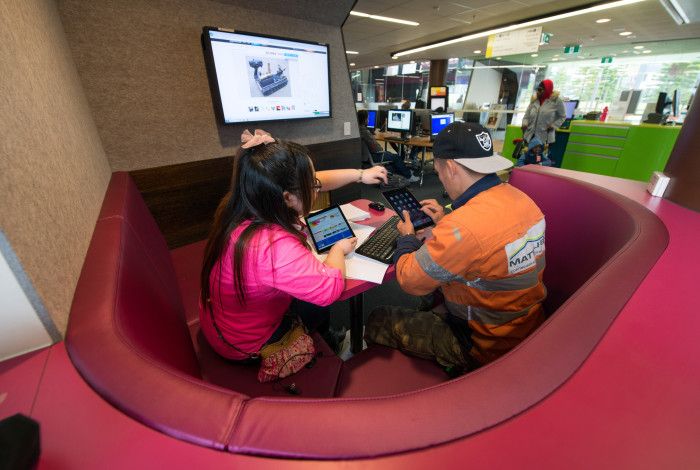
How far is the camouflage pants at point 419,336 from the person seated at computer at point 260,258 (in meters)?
0.32

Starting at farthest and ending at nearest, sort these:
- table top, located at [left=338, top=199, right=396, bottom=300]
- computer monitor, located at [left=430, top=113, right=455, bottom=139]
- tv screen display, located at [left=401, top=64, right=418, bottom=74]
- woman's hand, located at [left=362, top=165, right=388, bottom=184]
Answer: tv screen display, located at [left=401, top=64, right=418, bottom=74] → computer monitor, located at [left=430, top=113, right=455, bottom=139] → woman's hand, located at [left=362, top=165, right=388, bottom=184] → table top, located at [left=338, top=199, right=396, bottom=300]

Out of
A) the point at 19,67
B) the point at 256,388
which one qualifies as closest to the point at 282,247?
the point at 256,388

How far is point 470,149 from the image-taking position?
3.36ft

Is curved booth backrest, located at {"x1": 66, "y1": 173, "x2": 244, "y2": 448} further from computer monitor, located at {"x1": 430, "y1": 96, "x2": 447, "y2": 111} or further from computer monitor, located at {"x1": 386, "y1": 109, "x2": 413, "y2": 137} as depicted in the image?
computer monitor, located at {"x1": 430, "y1": 96, "x2": 447, "y2": 111}

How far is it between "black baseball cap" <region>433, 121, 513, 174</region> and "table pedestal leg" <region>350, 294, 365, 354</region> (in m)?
0.68

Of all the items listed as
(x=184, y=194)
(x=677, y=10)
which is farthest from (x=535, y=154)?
(x=184, y=194)

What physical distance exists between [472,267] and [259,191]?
2.26ft

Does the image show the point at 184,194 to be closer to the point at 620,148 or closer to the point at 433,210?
the point at 433,210

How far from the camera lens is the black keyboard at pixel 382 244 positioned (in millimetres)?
1142

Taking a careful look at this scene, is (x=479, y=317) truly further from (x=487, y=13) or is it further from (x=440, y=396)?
(x=487, y=13)

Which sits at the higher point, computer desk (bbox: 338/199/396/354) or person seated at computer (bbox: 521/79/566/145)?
person seated at computer (bbox: 521/79/566/145)

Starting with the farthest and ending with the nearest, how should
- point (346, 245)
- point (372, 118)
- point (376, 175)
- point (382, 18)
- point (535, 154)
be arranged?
1. point (372, 118)
2. point (382, 18)
3. point (535, 154)
4. point (376, 175)
5. point (346, 245)

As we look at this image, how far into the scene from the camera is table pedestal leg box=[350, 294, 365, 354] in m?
1.32

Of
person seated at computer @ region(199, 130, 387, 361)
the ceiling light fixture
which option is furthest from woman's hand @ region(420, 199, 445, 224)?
the ceiling light fixture
